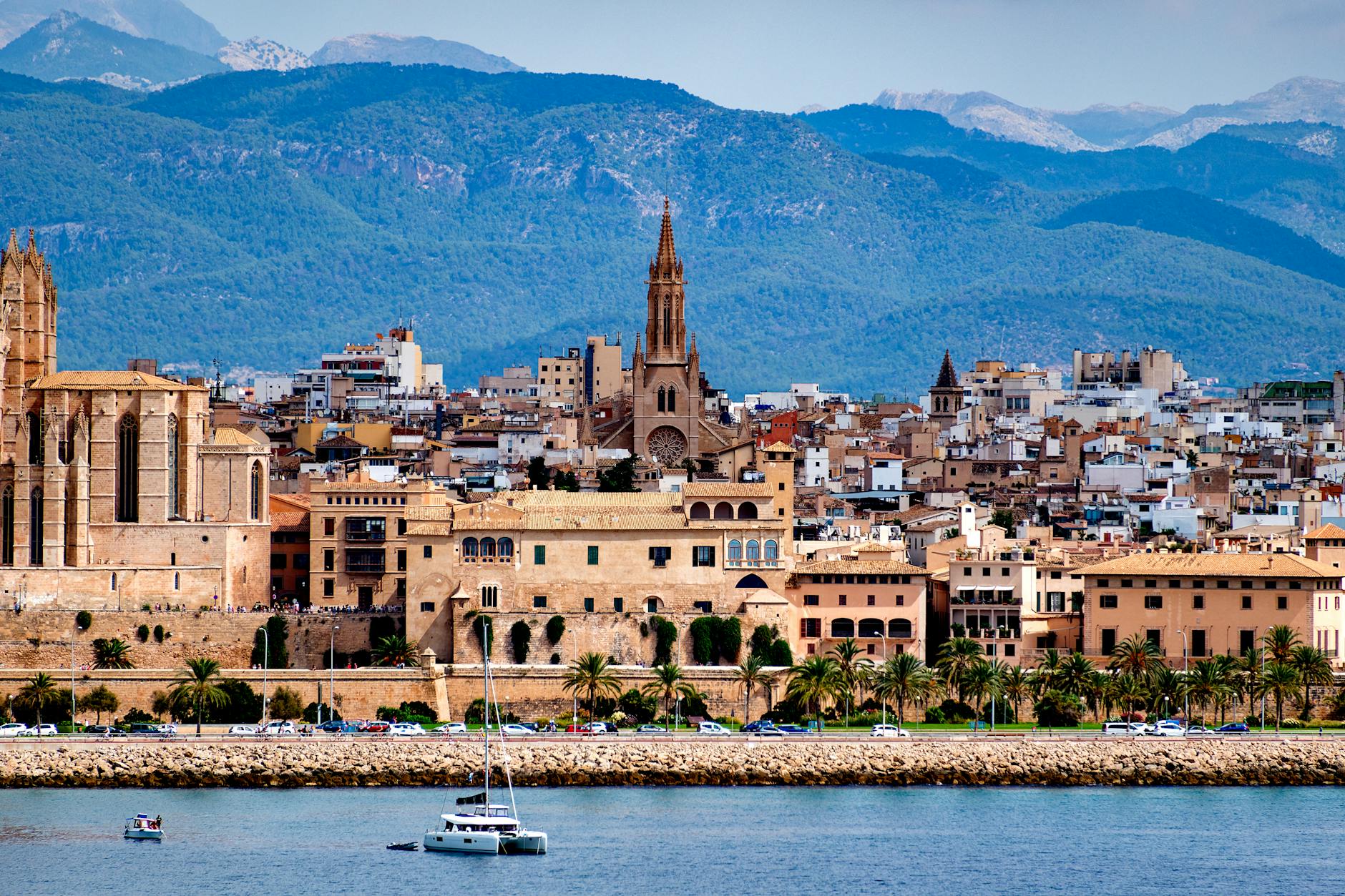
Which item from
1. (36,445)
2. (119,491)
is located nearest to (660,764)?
(119,491)

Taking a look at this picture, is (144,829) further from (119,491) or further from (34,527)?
(119,491)

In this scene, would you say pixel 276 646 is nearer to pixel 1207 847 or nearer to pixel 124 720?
pixel 124 720

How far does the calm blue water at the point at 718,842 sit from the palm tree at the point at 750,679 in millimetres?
6066

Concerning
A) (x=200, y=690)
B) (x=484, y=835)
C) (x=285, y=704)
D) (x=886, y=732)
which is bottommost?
(x=484, y=835)

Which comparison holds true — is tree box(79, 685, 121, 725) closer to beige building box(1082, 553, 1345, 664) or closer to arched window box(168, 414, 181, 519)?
arched window box(168, 414, 181, 519)

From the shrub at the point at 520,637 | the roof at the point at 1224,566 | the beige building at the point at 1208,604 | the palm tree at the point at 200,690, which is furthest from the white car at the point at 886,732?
the palm tree at the point at 200,690

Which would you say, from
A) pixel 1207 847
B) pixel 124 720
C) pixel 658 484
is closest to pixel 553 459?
pixel 658 484

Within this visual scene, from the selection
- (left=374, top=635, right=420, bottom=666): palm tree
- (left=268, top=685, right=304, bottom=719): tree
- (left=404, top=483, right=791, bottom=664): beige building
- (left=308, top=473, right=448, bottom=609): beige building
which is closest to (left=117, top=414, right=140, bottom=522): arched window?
(left=308, top=473, right=448, bottom=609): beige building

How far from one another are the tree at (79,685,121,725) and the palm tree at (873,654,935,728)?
22.2 m

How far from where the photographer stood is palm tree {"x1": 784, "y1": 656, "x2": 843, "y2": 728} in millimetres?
87312

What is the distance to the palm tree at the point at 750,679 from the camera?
293ft

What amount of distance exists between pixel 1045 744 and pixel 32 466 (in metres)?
35.0

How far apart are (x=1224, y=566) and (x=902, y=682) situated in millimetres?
11050

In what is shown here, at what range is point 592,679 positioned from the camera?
A: 88.2 m
